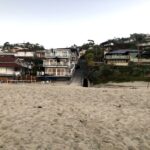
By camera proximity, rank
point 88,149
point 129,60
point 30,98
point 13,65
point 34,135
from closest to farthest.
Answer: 1. point 88,149
2. point 34,135
3. point 30,98
4. point 13,65
5. point 129,60

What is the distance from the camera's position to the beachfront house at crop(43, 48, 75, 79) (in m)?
54.6

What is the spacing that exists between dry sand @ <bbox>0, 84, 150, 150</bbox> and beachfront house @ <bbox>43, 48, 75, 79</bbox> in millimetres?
37895

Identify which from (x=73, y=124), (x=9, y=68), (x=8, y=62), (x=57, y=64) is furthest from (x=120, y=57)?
(x=73, y=124)

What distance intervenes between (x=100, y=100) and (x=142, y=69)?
40.8m

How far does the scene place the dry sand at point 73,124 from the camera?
884cm

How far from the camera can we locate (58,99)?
16859 mm

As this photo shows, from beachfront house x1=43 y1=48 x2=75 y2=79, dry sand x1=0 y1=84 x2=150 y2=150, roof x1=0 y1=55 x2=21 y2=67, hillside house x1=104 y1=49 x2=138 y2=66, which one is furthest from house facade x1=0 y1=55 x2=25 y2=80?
dry sand x1=0 y1=84 x2=150 y2=150

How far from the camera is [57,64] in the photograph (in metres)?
56.2

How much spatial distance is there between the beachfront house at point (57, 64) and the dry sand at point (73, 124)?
3790cm

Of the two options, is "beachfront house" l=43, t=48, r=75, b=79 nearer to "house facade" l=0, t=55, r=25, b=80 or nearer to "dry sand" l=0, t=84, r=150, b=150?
"house facade" l=0, t=55, r=25, b=80

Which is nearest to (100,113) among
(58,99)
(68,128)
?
(68,128)

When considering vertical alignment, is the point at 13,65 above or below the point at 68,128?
above

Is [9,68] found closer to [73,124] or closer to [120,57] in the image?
[120,57]

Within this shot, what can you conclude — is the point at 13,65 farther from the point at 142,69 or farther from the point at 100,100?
the point at 100,100
